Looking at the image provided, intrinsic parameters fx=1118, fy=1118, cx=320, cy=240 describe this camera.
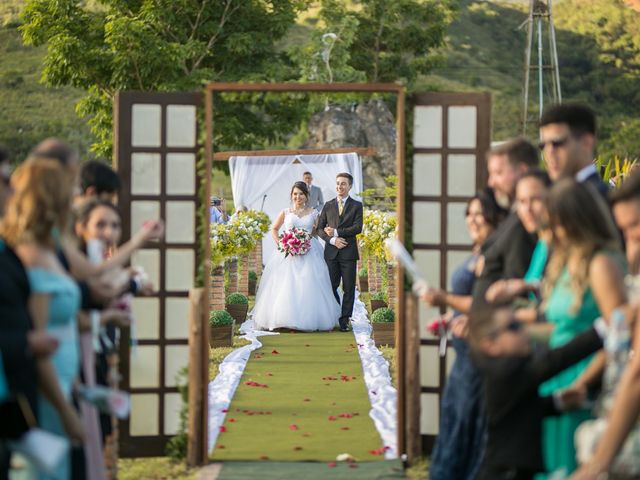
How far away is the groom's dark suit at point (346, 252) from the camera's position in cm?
1539

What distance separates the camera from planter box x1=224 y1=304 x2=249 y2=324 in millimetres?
16266

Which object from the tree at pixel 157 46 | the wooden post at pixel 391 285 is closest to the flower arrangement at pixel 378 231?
the wooden post at pixel 391 285

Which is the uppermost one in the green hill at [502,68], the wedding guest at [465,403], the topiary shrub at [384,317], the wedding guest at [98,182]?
the green hill at [502,68]

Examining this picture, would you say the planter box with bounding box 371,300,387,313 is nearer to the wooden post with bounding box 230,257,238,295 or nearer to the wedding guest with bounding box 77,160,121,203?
the wooden post with bounding box 230,257,238,295

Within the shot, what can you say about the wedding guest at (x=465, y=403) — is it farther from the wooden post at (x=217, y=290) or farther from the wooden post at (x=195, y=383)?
the wooden post at (x=217, y=290)

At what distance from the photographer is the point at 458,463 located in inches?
252

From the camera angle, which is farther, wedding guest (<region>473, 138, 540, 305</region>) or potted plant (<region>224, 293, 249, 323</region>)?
potted plant (<region>224, 293, 249, 323</region>)

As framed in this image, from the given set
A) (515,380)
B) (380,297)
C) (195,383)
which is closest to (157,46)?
(380,297)

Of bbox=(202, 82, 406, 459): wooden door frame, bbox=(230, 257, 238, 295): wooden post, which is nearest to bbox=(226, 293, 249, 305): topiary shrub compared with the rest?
bbox=(230, 257, 238, 295): wooden post

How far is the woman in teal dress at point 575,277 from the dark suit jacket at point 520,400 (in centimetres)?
6

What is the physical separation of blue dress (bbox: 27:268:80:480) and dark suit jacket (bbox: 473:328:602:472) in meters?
1.65

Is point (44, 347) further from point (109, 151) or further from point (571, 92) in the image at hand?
point (571, 92)

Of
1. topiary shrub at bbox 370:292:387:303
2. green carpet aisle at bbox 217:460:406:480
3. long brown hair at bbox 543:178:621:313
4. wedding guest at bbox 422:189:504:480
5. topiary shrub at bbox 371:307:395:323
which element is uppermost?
long brown hair at bbox 543:178:621:313

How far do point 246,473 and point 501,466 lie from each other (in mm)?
3195
